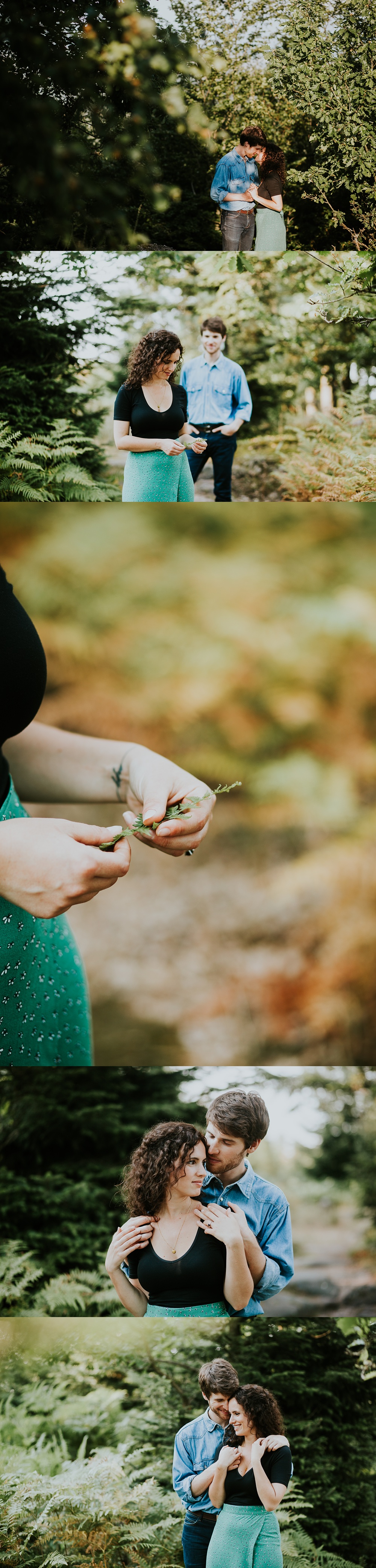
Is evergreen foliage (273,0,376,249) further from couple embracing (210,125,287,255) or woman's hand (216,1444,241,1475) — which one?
woman's hand (216,1444,241,1475)

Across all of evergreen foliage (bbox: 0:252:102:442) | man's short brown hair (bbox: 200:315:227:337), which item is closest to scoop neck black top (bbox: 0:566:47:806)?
evergreen foliage (bbox: 0:252:102:442)

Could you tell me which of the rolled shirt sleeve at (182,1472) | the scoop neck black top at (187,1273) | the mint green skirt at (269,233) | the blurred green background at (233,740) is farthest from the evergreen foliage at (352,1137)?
the mint green skirt at (269,233)

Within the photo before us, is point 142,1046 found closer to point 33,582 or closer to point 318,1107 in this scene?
point 318,1107

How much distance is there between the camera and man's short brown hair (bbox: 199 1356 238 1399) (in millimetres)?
2432

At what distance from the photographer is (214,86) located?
263cm

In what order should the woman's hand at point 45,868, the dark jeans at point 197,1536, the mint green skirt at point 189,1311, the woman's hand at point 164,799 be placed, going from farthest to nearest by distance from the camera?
the mint green skirt at point 189,1311, the dark jeans at point 197,1536, the woman's hand at point 164,799, the woman's hand at point 45,868

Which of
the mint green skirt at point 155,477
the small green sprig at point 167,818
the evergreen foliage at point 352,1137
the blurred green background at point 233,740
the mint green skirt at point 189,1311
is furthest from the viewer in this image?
the blurred green background at point 233,740

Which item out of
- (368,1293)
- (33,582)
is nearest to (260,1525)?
(368,1293)

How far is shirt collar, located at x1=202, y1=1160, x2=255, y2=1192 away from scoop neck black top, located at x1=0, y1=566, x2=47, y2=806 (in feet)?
4.21

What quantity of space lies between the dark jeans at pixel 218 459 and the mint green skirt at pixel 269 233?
0.52 meters

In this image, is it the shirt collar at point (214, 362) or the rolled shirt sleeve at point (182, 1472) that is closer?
the rolled shirt sleeve at point (182, 1472)

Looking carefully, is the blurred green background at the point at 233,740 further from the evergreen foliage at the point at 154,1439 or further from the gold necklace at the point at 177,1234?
the evergreen foliage at the point at 154,1439

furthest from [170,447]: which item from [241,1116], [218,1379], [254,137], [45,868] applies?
[218,1379]

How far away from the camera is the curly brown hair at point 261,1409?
234 centimetres
